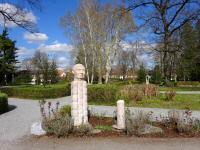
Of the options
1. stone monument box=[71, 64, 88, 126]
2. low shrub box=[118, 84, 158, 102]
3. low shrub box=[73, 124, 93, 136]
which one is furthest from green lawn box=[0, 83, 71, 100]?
low shrub box=[73, 124, 93, 136]

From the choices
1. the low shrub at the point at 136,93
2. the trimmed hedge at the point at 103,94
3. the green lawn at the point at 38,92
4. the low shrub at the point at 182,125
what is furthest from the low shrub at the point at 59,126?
the green lawn at the point at 38,92

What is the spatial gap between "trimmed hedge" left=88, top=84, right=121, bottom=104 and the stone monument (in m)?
9.78

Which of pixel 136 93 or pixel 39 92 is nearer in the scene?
pixel 136 93

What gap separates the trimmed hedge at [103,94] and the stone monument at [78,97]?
9.78 meters

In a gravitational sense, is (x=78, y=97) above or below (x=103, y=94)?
above

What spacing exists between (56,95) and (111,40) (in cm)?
1744

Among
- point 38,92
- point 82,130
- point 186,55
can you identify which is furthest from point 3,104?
point 186,55

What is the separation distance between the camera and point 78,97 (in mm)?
9523

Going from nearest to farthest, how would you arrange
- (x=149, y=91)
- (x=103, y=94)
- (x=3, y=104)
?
(x=3, y=104) → (x=103, y=94) → (x=149, y=91)

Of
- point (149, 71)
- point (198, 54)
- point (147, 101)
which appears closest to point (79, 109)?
point (147, 101)

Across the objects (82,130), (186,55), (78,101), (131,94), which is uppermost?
(186,55)

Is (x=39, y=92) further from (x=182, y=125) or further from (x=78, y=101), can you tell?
(x=182, y=125)

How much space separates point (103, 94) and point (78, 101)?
1024 cm

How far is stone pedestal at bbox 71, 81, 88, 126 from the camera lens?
9484 mm
